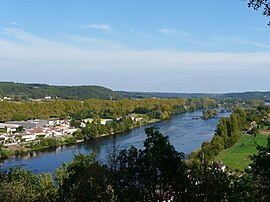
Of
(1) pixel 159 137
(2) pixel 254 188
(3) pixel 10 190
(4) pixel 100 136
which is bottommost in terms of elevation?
(4) pixel 100 136

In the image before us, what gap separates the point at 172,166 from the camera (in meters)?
3.23

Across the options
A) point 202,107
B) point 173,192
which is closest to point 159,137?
point 173,192

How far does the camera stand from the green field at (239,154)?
37.7 feet

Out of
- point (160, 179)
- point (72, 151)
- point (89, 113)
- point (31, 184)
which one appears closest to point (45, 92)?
point (89, 113)

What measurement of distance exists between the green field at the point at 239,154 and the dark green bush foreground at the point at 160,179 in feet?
25.7

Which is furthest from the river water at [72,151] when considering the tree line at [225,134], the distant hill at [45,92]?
the distant hill at [45,92]

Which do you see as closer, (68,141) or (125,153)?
(125,153)

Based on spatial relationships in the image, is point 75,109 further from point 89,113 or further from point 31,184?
point 31,184

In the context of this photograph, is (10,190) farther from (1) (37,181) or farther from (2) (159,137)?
(1) (37,181)

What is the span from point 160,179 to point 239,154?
11.0 m

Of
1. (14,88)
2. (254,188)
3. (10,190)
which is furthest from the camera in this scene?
(14,88)

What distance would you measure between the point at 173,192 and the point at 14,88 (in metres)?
53.8

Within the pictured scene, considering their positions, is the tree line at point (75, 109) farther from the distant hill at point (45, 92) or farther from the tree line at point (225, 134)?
the distant hill at point (45, 92)

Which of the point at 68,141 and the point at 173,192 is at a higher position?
the point at 173,192
